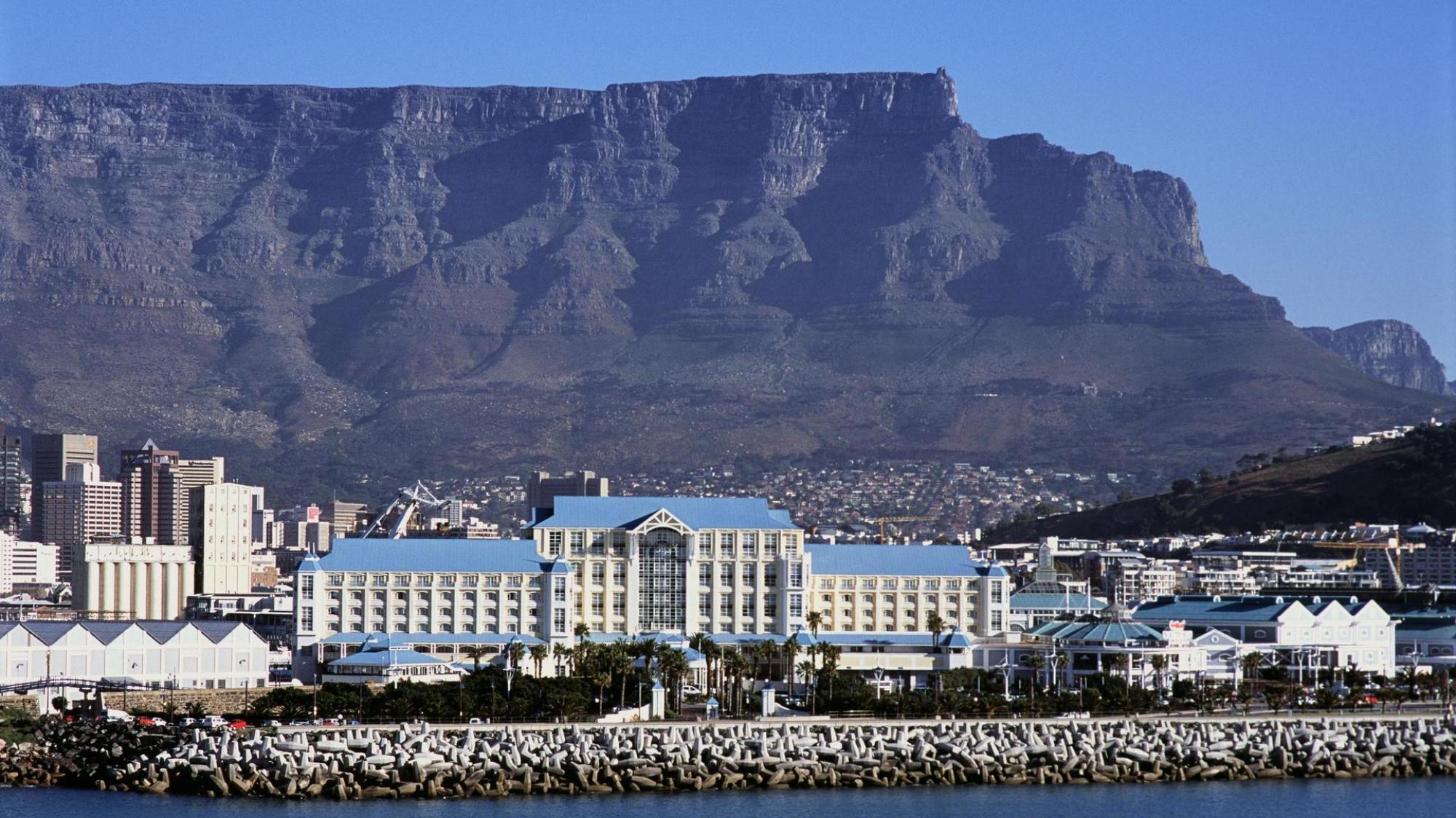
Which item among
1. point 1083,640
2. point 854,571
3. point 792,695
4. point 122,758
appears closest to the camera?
point 122,758

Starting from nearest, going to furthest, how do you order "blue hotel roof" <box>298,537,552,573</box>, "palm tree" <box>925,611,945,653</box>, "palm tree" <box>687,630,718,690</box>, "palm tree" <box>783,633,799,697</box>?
"palm tree" <box>687,630,718,690</box> < "palm tree" <box>783,633,799,697</box> < "blue hotel roof" <box>298,537,552,573</box> < "palm tree" <box>925,611,945,653</box>

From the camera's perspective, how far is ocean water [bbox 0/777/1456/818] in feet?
280

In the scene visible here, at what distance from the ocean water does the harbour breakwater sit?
85cm

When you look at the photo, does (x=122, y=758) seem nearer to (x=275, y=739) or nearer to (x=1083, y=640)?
(x=275, y=739)

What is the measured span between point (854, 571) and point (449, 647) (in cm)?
2303

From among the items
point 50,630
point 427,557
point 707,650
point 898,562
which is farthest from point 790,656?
point 50,630

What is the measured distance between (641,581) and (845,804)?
51.3 metres

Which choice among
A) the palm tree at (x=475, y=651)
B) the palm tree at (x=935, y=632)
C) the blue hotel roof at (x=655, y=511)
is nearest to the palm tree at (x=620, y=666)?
the palm tree at (x=475, y=651)

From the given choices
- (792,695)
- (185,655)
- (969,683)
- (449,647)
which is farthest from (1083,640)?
(185,655)

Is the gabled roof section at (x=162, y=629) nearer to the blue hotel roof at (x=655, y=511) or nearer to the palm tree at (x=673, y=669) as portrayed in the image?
the blue hotel roof at (x=655, y=511)

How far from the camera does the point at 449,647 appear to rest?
5182 inches

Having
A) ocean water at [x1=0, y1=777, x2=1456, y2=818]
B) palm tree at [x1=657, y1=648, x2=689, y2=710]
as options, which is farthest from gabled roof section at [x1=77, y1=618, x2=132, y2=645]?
ocean water at [x1=0, y1=777, x2=1456, y2=818]

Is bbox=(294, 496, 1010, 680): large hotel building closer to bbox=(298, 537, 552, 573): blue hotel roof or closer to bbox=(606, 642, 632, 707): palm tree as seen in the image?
bbox=(298, 537, 552, 573): blue hotel roof

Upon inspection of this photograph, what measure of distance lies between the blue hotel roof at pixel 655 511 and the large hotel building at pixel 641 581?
84 mm
